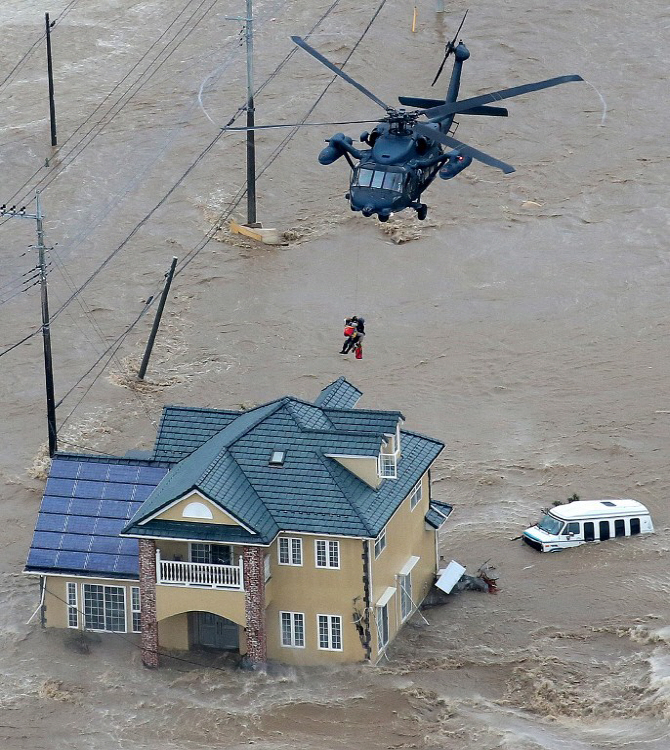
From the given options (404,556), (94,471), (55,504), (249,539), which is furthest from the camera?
(94,471)

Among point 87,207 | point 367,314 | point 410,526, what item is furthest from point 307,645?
point 87,207

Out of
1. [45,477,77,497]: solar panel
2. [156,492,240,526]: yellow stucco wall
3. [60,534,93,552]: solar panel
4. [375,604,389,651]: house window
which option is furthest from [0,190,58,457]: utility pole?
[375,604,389,651]: house window

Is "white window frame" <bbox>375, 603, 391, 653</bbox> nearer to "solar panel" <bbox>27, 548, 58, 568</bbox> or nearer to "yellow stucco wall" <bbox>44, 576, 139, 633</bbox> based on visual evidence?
→ "yellow stucco wall" <bbox>44, 576, 139, 633</bbox>

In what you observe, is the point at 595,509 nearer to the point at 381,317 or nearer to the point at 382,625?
the point at 382,625

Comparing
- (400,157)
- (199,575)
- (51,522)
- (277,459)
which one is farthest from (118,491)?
(400,157)

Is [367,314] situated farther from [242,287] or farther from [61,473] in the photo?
[61,473]

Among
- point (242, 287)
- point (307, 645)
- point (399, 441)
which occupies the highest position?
point (399, 441)
